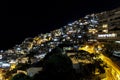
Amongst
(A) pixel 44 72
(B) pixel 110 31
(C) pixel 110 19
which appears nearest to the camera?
(A) pixel 44 72

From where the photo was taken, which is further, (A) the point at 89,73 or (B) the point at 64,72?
(A) the point at 89,73

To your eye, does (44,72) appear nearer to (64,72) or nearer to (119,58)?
(64,72)

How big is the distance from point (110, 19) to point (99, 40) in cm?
724

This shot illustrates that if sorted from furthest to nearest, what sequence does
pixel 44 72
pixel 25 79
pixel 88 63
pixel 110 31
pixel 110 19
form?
1. pixel 110 19
2. pixel 110 31
3. pixel 88 63
4. pixel 44 72
5. pixel 25 79

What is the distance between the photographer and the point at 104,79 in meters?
32.0

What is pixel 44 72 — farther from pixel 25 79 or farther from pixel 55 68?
pixel 25 79

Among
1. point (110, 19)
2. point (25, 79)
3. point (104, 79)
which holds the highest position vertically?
point (110, 19)

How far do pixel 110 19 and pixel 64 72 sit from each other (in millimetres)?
44990

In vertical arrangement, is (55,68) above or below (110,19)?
below

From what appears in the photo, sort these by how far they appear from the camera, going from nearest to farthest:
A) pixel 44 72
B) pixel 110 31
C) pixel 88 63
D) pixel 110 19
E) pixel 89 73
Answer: pixel 44 72 → pixel 89 73 → pixel 88 63 → pixel 110 31 → pixel 110 19

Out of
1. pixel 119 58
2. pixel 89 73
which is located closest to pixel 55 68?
pixel 89 73

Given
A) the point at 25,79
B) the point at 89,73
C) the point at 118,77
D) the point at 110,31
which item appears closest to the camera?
the point at 25,79

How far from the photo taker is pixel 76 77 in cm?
3041

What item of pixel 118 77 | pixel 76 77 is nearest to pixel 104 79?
pixel 118 77
